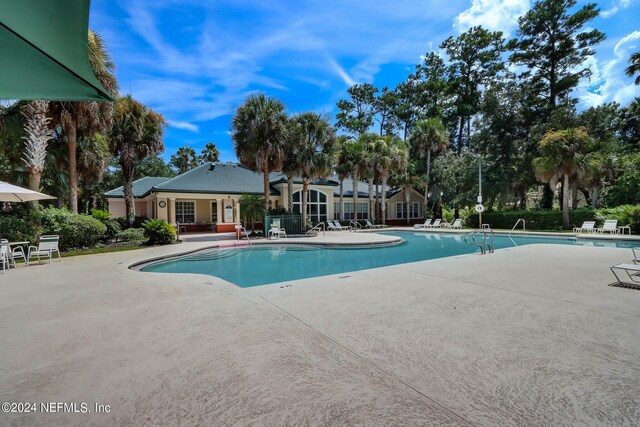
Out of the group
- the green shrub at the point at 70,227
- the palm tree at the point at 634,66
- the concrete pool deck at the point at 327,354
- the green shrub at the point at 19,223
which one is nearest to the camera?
the concrete pool deck at the point at 327,354

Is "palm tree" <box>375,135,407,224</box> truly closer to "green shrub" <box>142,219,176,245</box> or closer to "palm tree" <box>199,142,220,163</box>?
"green shrub" <box>142,219,176,245</box>

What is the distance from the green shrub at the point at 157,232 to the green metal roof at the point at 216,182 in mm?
6290

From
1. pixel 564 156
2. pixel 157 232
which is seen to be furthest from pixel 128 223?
pixel 564 156

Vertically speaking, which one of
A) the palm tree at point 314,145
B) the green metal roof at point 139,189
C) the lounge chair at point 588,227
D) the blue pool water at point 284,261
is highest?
the palm tree at point 314,145

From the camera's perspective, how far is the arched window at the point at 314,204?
25.6m

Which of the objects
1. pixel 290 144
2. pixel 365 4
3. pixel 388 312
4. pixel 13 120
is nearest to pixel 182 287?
pixel 388 312

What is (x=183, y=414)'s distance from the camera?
207cm

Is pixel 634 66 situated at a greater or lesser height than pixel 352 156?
greater

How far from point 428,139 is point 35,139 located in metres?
26.8

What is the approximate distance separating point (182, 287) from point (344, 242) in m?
9.95

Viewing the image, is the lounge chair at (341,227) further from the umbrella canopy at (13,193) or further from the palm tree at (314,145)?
the umbrella canopy at (13,193)

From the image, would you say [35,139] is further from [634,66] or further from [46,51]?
[634,66]

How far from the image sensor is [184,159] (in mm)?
42938

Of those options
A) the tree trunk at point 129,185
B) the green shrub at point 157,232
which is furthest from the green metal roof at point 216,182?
the green shrub at point 157,232
